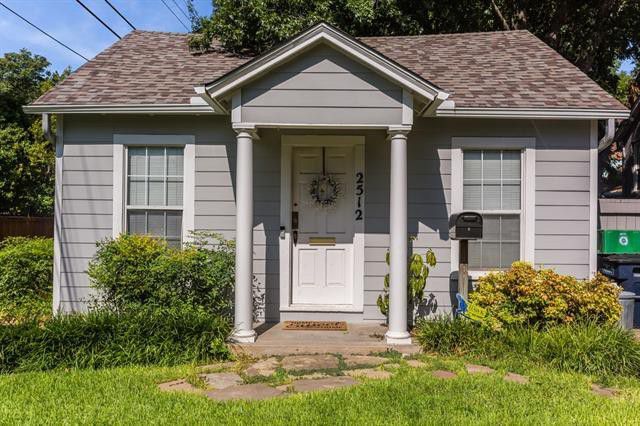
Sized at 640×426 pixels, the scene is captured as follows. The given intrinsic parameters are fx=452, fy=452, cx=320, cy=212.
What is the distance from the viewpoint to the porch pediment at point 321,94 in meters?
5.16

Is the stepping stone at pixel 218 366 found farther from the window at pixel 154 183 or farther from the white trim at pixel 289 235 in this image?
the window at pixel 154 183

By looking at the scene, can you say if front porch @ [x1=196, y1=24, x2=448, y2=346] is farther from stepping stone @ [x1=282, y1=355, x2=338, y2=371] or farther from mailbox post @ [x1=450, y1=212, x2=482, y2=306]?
mailbox post @ [x1=450, y1=212, x2=482, y2=306]

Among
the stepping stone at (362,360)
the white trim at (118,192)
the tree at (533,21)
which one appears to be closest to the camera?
Result: the stepping stone at (362,360)

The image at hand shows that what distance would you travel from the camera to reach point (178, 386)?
3.89 m

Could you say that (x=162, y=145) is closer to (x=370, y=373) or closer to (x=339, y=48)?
(x=339, y=48)

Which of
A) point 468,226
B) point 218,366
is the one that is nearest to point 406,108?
point 468,226

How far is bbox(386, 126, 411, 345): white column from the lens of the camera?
204 inches

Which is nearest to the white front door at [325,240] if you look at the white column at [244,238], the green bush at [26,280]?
the white column at [244,238]

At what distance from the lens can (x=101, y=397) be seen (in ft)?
11.8

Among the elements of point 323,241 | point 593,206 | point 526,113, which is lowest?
point 323,241

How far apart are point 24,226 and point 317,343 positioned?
10.3 m

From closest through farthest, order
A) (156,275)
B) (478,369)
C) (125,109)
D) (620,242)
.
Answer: (478,369) < (156,275) < (125,109) < (620,242)

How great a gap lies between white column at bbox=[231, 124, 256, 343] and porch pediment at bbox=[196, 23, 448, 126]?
340mm

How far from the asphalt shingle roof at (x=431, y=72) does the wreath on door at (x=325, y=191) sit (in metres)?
1.95
